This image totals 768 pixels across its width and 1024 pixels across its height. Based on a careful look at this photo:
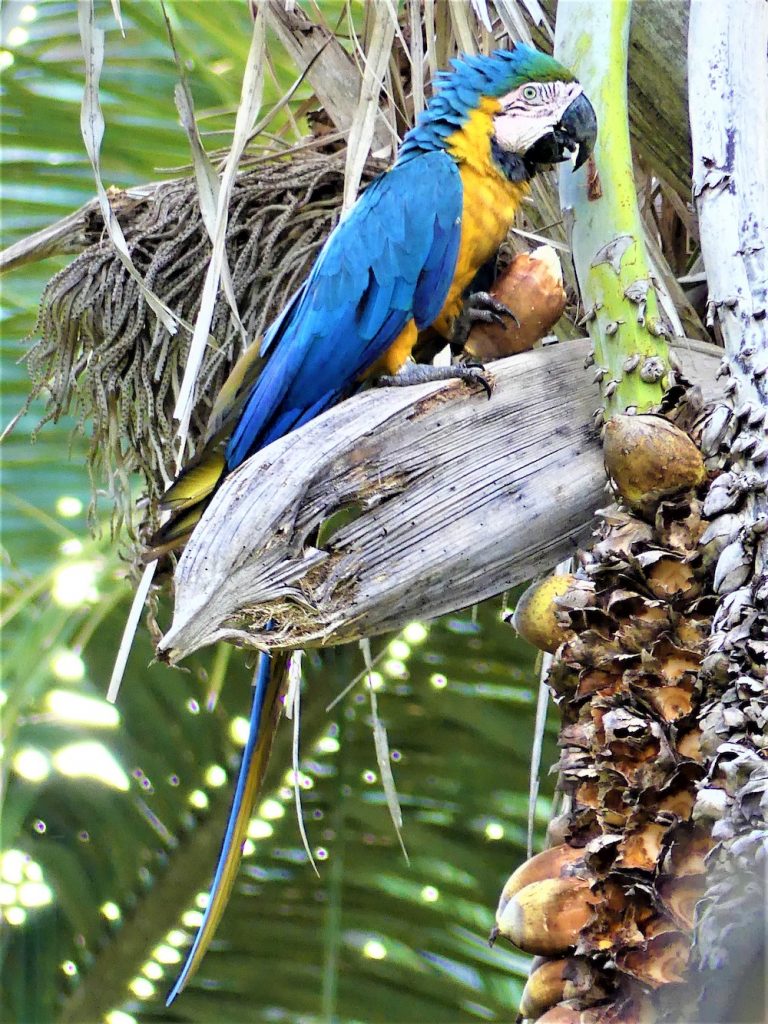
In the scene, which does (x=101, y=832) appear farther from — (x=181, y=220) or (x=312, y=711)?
(x=181, y=220)

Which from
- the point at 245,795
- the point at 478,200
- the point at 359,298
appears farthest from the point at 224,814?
the point at 478,200

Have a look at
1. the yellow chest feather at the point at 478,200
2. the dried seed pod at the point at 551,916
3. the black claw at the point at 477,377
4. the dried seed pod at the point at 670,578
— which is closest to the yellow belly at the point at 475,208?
the yellow chest feather at the point at 478,200

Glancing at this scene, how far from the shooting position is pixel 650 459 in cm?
68

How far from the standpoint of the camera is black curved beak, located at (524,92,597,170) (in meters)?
0.84

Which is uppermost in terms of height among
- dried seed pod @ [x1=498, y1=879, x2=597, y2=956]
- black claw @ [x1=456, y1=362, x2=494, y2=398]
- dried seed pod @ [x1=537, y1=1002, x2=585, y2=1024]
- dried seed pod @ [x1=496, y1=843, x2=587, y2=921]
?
black claw @ [x1=456, y1=362, x2=494, y2=398]

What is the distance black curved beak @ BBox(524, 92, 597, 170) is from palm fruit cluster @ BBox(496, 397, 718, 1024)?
0.85 ft

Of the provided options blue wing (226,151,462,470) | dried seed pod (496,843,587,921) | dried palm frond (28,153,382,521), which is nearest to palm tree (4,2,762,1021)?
dried palm frond (28,153,382,521)

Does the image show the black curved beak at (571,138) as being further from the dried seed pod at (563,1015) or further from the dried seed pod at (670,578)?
the dried seed pod at (563,1015)

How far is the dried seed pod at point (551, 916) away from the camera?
590mm

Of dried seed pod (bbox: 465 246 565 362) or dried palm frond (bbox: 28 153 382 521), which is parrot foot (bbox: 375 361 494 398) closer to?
dried seed pod (bbox: 465 246 565 362)

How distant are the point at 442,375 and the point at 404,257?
267 mm

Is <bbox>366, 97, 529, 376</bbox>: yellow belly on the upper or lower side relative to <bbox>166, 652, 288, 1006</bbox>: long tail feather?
upper

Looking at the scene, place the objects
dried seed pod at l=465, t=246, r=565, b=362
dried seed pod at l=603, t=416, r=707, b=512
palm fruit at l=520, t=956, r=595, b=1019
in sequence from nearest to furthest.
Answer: palm fruit at l=520, t=956, r=595, b=1019 → dried seed pod at l=603, t=416, r=707, b=512 → dried seed pod at l=465, t=246, r=565, b=362

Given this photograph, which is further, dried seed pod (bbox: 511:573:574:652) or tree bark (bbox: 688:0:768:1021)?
A: dried seed pod (bbox: 511:573:574:652)
